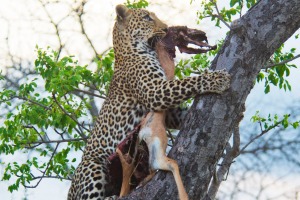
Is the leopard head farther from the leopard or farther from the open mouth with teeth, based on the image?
the open mouth with teeth

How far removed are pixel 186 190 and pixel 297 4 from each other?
70.3 inches

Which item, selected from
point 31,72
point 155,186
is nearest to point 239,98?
point 155,186

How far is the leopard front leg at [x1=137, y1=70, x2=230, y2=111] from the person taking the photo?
17.3 ft

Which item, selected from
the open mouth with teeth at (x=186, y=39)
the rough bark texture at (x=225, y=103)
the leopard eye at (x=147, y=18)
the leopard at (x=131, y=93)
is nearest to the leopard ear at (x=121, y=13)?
the leopard at (x=131, y=93)

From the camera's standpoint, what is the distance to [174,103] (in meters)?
5.95

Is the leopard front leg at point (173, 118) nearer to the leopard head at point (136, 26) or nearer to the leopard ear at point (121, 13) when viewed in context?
the leopard head at point (136, 26)

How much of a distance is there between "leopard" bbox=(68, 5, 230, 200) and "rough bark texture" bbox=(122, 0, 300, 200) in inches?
4.9

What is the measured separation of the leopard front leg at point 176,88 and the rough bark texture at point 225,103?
0.08m

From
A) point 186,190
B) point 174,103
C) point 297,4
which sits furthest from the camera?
point 174,103

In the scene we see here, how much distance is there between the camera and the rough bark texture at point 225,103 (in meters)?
5.11

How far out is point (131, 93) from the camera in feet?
21.8

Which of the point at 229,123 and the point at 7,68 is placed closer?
the point at 229,123

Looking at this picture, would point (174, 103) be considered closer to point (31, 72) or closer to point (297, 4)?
point (297, 4)

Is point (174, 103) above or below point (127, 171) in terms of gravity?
above
